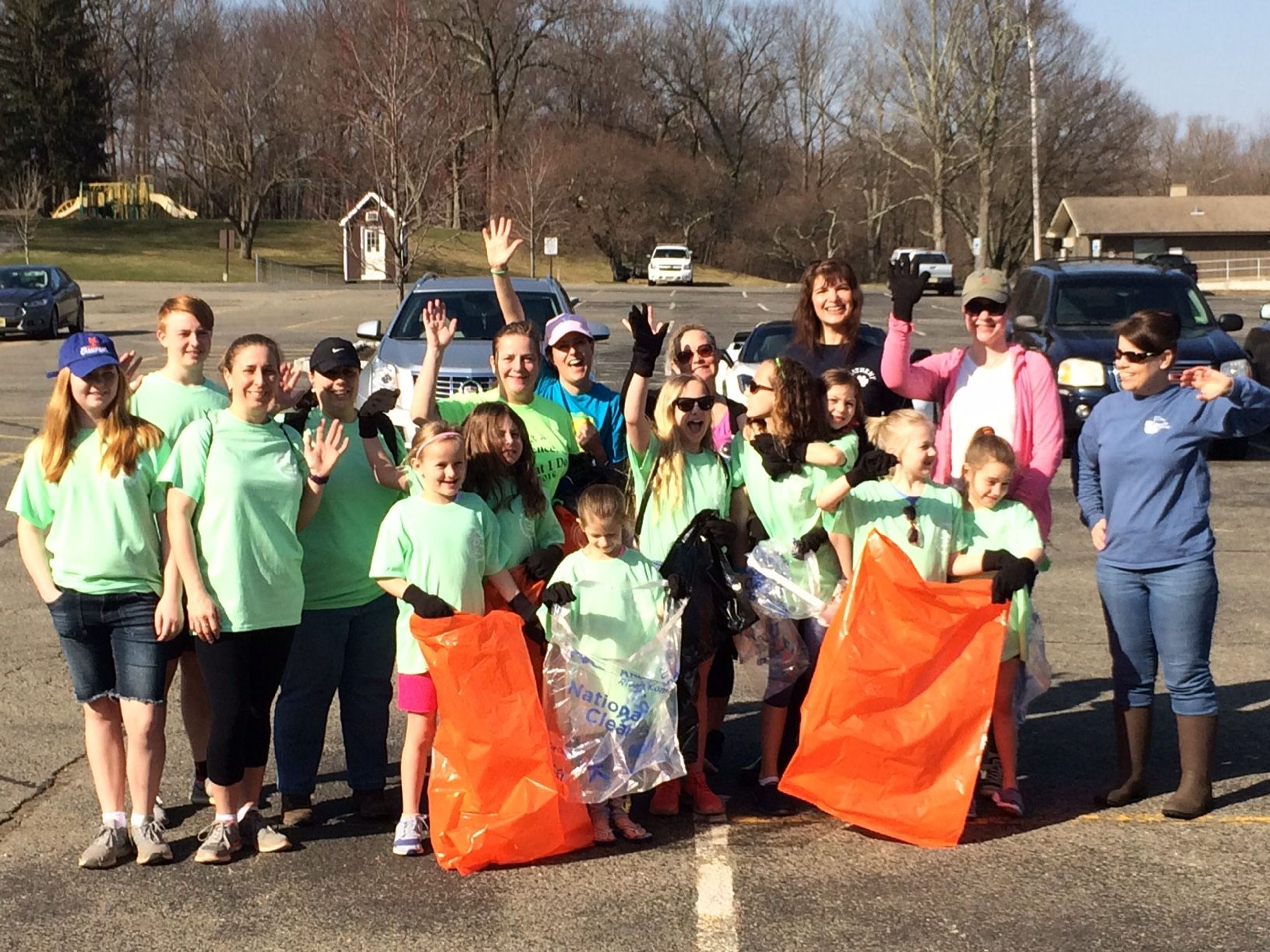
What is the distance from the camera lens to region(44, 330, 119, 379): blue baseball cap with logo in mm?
4699

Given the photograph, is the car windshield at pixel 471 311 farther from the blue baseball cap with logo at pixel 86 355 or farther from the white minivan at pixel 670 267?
the white minivan at pixel 670 267

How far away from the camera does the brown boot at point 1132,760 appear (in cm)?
533

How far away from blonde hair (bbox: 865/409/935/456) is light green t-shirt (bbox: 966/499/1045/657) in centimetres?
36

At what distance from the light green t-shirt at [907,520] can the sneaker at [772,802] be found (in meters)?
0.91

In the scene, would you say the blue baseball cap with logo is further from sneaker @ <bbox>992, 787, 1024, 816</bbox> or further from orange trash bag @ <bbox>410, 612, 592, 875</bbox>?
sneaker @ <bbox>992, 787, 1024, 816</bbox>

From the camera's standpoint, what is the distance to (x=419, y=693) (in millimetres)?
4980

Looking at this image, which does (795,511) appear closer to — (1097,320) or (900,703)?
(900,703)

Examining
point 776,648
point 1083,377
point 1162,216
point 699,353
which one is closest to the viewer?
point 776,648

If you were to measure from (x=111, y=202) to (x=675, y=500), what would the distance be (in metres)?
79.2

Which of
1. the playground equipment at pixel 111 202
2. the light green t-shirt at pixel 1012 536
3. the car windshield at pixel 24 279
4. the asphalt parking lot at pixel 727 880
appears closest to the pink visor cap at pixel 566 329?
the light green t-shirt at pixel 1012 536

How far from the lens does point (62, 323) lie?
29.4m

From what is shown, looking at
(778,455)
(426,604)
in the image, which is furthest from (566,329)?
(426,604)

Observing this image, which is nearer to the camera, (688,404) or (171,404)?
(688,404)

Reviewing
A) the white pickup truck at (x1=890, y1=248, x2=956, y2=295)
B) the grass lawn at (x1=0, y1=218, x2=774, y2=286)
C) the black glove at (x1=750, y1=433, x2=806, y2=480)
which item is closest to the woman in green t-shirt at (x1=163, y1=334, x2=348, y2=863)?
the black glove at (x1=750, y1=433, x2=806, y2=480)
